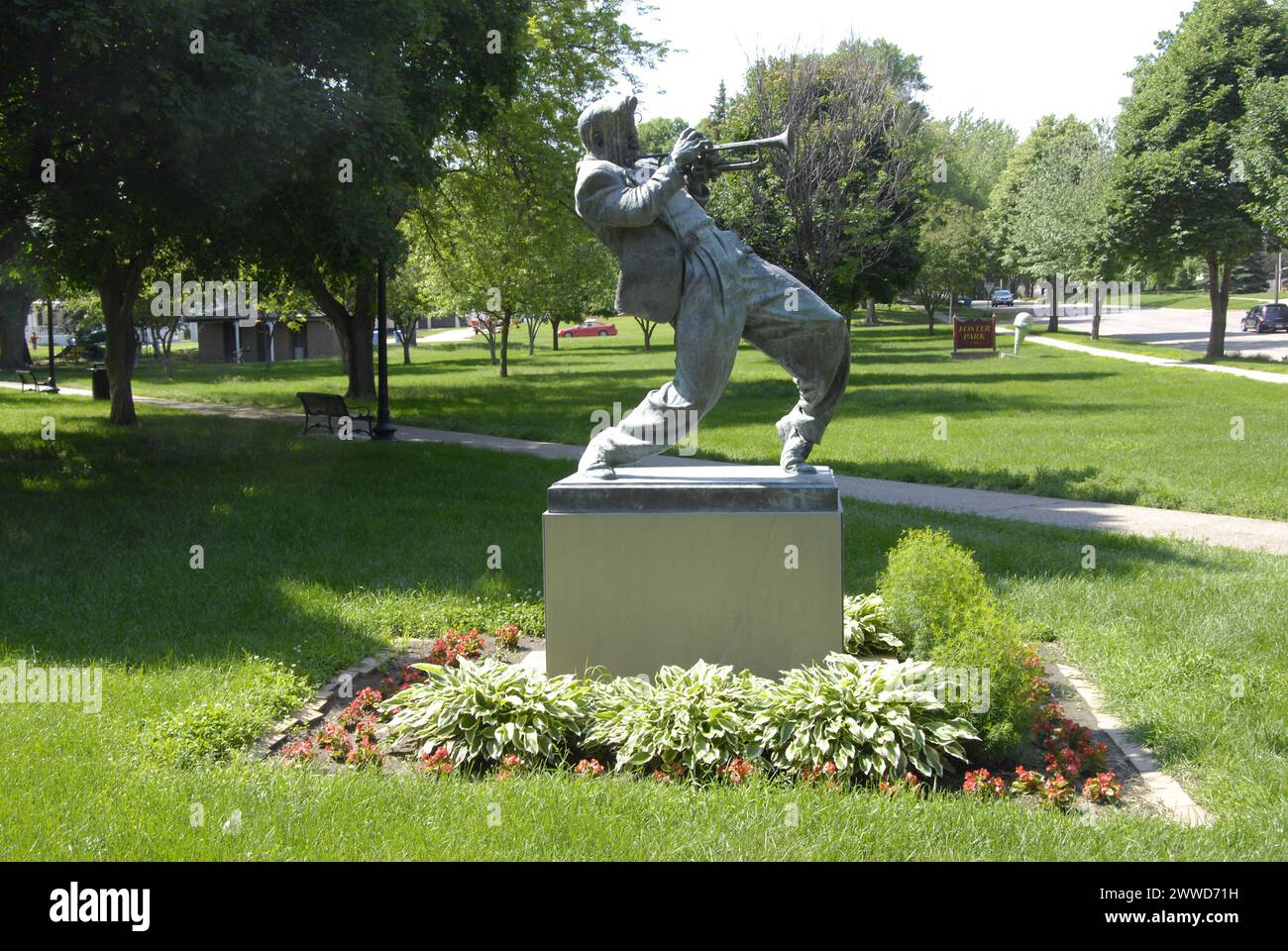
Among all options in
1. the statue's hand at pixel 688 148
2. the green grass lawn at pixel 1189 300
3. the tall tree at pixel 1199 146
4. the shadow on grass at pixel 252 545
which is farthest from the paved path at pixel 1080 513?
the green grass lawn at pixel 1189 300

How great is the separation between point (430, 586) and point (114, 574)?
2.48 metres

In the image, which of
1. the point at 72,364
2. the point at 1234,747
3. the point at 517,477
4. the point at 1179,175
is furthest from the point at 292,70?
the point at 72,364

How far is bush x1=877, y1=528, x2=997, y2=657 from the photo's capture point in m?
6.17

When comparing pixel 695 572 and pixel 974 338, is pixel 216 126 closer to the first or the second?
pixel 695 572

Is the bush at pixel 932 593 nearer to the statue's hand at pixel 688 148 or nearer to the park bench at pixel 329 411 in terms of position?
the statue's hand at pixel 688 148

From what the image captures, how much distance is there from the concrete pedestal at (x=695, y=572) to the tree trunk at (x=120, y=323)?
14.6 meters

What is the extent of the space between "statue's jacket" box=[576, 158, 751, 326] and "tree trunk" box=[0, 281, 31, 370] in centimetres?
4614

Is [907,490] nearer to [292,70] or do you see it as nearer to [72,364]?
[292,70]

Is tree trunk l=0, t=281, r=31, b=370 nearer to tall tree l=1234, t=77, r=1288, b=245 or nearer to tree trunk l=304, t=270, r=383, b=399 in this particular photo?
tree trunk l=304, t=270, r=383, b=399

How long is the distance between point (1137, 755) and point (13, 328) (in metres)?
52.1

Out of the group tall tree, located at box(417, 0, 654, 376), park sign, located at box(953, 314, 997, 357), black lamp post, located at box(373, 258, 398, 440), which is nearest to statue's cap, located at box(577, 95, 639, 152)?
black lamp post, located at box(373, 258, 398, 440)

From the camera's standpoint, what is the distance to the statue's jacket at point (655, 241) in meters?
6.28

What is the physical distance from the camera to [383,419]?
62.7 ft

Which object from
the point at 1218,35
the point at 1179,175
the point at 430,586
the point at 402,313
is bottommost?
the point at 430,586
